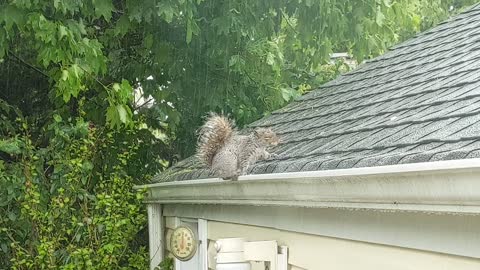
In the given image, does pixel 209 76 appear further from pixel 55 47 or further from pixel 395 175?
pixel 395 175

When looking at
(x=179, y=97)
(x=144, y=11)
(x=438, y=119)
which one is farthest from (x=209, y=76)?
(x=438, y=119)

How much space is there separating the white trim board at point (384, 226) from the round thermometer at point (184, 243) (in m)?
0.76

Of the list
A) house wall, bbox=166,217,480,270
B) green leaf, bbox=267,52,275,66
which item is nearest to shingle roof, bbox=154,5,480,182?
house wall, bbox=166,217,480,270

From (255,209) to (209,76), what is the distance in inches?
118

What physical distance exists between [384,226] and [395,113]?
3.05 feet

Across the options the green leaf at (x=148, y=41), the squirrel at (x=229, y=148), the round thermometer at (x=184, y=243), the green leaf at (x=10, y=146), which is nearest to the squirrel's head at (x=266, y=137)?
the squirrel at (x=229, y=148)

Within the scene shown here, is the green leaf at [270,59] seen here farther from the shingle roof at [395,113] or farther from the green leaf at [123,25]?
the green leaf at [123,25]

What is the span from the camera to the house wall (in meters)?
2.23

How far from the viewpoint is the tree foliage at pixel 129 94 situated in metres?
5.88

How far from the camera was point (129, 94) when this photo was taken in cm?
545

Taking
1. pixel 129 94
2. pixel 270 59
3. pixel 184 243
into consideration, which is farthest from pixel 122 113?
pixel 270 59

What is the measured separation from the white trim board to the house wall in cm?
3

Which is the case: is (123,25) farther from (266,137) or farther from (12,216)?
(266,137)

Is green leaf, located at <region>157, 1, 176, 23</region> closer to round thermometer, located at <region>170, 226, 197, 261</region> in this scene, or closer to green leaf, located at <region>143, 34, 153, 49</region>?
green leaf, located at <region>143, 34, 153, 49</region>
